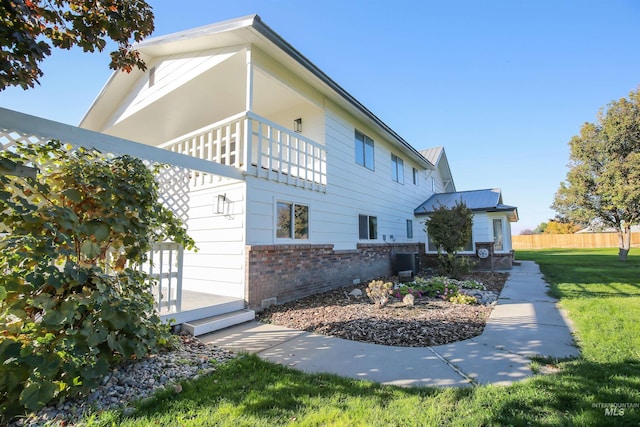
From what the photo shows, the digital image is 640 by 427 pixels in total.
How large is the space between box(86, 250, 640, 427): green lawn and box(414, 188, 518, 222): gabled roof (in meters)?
10.6

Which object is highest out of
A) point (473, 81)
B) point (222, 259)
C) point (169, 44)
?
point (473, 81)

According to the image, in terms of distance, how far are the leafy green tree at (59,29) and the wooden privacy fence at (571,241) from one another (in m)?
44.6

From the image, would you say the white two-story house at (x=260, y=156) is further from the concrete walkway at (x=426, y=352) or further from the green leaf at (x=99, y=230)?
the green leaf at (x=99, y=230)

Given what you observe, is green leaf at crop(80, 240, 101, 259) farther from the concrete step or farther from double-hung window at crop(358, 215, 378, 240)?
double-hung window at crop(358, 215, 378, 240)

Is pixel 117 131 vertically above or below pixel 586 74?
below

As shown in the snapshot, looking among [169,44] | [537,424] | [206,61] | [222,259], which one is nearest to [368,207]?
[222,259]

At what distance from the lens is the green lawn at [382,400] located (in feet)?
7.55

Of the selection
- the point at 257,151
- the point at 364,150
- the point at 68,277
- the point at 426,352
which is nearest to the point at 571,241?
the point at 364,150

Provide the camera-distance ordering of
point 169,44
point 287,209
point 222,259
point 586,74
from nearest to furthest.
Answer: point 222,259
point 287,209
point 169,44
point 586,74

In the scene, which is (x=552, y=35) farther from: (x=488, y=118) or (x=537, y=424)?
(x=537, y=424)

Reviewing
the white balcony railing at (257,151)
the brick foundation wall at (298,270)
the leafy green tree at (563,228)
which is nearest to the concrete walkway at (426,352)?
the brick foundation wall at (298,270)

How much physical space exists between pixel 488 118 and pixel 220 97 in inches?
465

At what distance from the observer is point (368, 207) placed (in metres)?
11.0

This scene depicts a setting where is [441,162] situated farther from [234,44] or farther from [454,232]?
[234,44]
